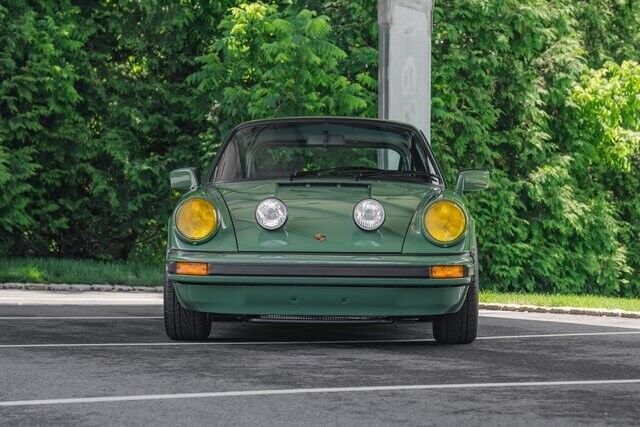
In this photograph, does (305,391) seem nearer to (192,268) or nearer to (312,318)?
(312,318)

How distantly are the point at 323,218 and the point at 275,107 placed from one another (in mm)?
12347

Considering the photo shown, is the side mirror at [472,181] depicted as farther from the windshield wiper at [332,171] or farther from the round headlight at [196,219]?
the round headlight at [196,219]

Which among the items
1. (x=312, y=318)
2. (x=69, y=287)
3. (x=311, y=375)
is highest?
(x=312, y=318)

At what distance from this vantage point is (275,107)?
21141mm

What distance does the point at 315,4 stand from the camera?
24.0m

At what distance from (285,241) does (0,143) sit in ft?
47.1

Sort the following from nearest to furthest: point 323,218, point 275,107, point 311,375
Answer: point 311,375, point 323,218, point 275,107

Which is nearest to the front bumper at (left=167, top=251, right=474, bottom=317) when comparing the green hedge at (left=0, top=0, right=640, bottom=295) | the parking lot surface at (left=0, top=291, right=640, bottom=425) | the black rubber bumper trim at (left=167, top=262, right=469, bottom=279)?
the black rubber bumper trim at (left=167, top=262, right=469, bottom=279)

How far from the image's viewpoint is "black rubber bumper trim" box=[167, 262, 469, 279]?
8695mm

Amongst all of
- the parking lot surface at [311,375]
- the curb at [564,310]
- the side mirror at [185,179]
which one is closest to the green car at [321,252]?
the parking lot surface at [311,375]

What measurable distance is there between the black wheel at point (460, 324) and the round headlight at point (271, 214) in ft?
4.59

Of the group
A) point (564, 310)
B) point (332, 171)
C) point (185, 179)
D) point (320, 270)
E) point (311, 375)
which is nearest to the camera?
point (311, 375)

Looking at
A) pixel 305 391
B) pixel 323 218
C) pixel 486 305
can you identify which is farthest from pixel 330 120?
pixel 486 305

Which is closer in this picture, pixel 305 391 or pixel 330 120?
pixel 305 391
